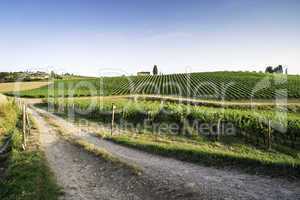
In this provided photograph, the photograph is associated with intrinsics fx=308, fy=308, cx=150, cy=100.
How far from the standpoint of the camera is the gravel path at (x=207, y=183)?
33.1 feet

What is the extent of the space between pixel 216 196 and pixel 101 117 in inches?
948

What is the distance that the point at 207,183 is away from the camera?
445 inches

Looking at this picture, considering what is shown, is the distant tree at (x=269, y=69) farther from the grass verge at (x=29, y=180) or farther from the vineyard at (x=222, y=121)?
the grass verge at (x=29, y=180)

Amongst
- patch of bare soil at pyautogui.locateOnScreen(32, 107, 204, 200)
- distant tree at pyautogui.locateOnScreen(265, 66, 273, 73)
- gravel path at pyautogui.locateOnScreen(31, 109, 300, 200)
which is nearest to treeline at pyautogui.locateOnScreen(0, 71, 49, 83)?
distant tree at pyautogui.locateOnScreen(265, 66, 273, 73)

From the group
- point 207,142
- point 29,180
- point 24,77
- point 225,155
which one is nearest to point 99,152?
point 29,180

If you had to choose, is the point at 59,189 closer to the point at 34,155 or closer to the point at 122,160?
the point at 122,160

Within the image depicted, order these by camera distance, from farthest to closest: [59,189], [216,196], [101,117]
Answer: [101,117] → [59,189] → [216,196]

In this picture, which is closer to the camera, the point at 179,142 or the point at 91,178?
the point at 91,178

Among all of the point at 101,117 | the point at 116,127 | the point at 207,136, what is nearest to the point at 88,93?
the point at 101,117

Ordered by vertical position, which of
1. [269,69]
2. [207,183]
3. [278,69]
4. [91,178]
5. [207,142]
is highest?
[269,69]

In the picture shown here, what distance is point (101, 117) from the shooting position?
32.9m

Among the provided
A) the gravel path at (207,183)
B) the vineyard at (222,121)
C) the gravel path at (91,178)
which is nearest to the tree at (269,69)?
the vineyard at (222,121)

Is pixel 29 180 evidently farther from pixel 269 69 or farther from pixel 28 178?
pixel 269 69

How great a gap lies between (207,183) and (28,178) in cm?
712
